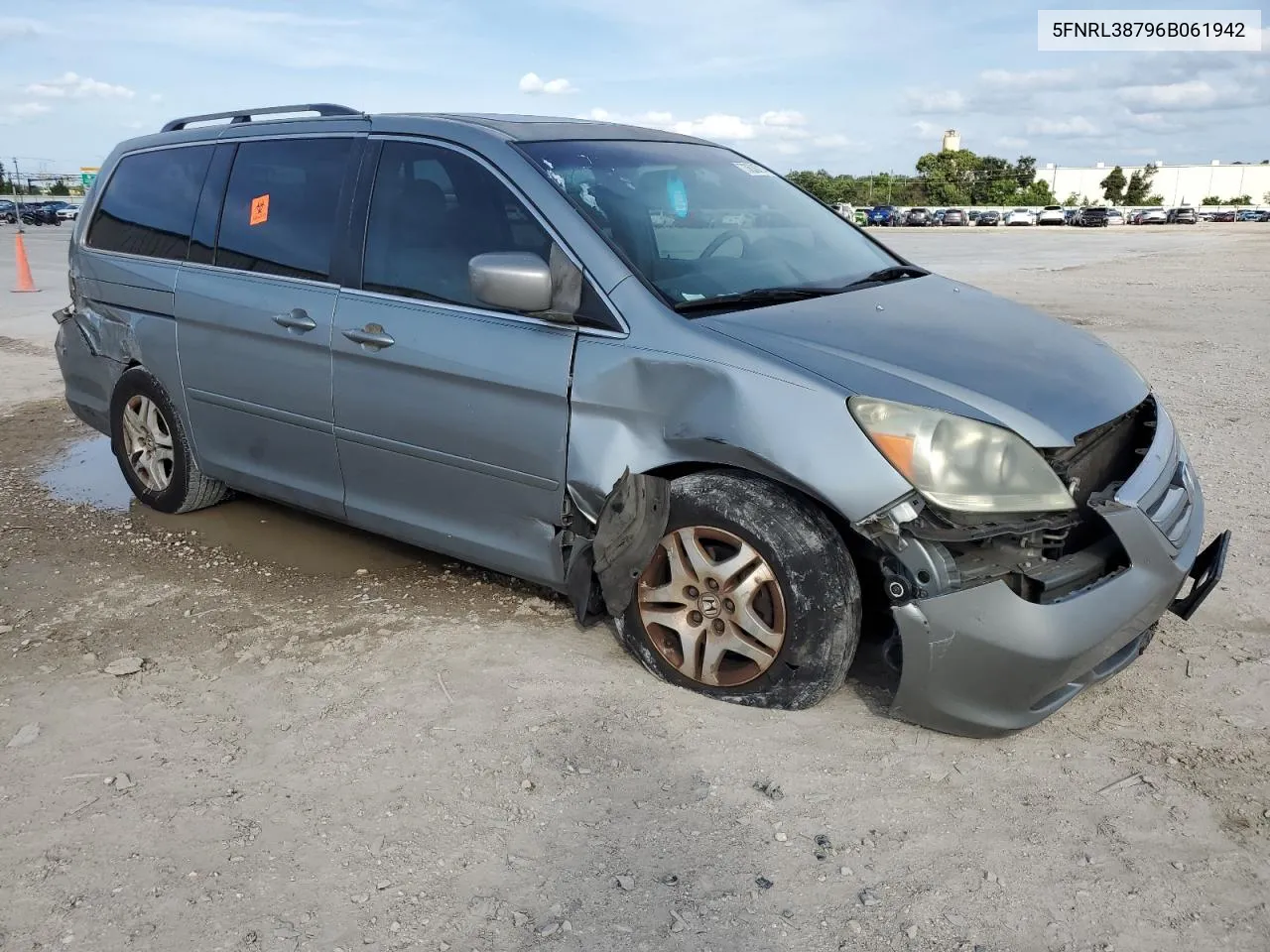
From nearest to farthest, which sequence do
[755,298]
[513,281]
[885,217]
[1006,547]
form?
1. [1006,547]
2. [513,281]
3. [755,298]
4. [885,217]

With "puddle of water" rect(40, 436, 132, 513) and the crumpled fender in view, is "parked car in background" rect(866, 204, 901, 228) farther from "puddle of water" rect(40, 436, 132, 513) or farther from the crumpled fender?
the crumpled fender

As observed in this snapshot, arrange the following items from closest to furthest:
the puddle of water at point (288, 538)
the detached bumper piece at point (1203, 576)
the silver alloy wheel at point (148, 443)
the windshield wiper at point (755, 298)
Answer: the detached bumper piece at point (1203, 576)
the windshield wiper at point (755, 298)
the puddle of water at point (288, 538)
the silver alloy wheel at point (148, 443)

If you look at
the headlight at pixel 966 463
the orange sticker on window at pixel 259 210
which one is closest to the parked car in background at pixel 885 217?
the orange sticker on window at pixel 259 210

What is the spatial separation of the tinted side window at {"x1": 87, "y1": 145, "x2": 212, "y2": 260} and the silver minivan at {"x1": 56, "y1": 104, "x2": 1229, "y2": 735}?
3.4 inches

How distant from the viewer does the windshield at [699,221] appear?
3562 millimetres

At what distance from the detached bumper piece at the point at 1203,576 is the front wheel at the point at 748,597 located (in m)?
1.05

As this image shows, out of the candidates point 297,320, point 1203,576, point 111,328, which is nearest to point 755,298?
point 1203,576

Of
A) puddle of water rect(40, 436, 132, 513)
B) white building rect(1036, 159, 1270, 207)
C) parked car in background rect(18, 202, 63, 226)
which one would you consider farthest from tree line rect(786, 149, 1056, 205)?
puddle of water rect(40, 436, 132, 513)

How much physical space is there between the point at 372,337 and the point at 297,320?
46 centimetres

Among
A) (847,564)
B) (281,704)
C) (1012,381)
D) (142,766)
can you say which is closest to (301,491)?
(281,704)

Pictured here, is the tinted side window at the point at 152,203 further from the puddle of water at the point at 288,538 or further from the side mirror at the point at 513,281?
the side mirror at the point at 513,281

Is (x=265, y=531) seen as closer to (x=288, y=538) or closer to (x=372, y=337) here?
(x=288, y=538)

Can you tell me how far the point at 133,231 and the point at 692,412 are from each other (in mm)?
3397

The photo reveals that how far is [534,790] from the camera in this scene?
116 inches
